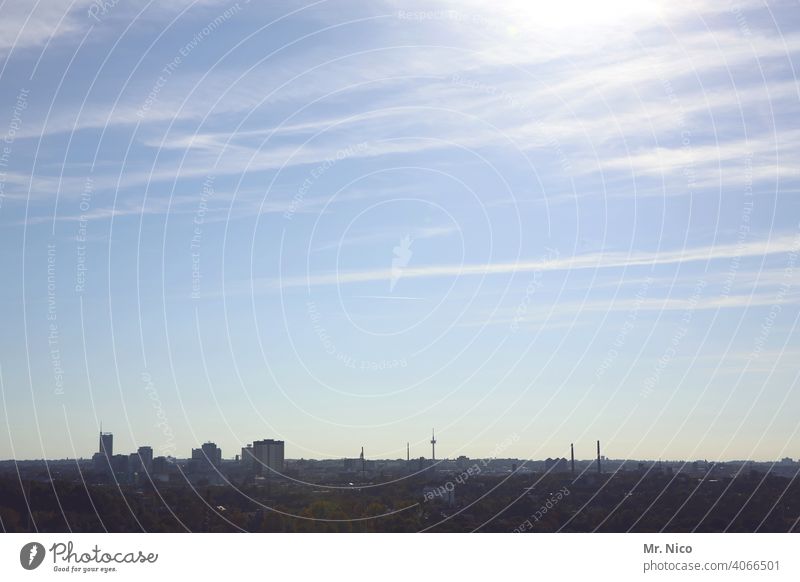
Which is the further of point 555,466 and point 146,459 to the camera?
point 555,466

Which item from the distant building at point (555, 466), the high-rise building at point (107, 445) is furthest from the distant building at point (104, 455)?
the distant building at point (555, 466)

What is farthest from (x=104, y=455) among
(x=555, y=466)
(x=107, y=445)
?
(x=555, y=466)

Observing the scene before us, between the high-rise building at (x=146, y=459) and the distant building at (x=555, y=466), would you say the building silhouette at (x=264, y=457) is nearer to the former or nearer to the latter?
the high-rise building at (x=146, y=459)

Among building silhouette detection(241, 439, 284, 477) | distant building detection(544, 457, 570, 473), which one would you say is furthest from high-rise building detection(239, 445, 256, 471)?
distant building detection(544, 457, 570, 473)

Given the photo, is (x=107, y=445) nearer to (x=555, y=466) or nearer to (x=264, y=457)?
(x=264, y=457)
